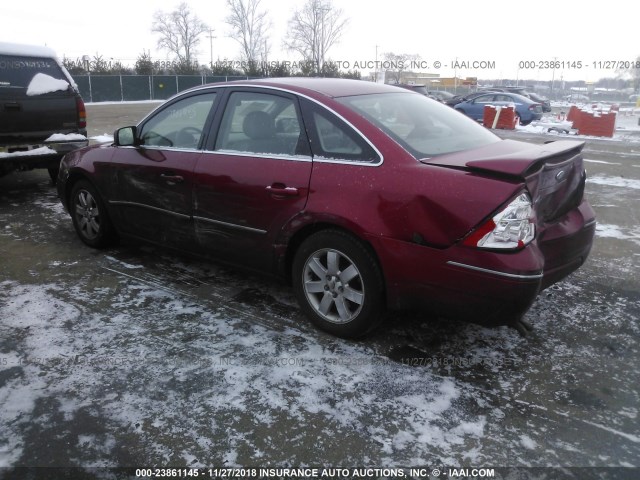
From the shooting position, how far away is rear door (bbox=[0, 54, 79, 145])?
21.5 feet

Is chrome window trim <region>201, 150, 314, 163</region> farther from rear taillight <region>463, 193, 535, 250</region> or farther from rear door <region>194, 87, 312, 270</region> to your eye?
rear taillight <region>463, 193, 535, 250</region>

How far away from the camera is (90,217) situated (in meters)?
5.03

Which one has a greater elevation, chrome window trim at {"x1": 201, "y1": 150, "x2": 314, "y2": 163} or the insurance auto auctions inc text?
chrome window trim at {"x1": 201, "y1": 150, "x2": 314, "y2": 163}

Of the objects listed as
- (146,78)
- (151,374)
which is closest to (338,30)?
(146,78)

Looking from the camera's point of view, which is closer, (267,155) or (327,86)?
(267,155)

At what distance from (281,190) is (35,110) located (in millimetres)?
5037

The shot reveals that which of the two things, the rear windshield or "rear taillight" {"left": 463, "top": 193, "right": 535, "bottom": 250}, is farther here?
the rear windshield

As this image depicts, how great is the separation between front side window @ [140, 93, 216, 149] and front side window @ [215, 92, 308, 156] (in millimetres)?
253

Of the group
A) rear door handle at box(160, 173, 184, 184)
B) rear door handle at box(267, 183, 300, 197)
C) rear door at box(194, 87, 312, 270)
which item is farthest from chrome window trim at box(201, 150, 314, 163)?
rear door handle at box(160, 173, 184, 184)

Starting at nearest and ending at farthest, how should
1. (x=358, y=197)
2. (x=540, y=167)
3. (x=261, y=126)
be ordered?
(x=540, y=167) < (x=358, y=197) < (x=261, y=126)

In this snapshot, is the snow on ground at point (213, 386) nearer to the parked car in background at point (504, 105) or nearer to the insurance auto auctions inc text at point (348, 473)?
the insurance auto auctions inc text at point (348, 473)

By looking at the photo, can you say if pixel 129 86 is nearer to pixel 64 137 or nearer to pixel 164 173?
pixel 64 137

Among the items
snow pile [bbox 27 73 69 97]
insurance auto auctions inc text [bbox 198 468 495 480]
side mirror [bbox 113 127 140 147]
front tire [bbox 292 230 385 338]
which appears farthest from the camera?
snow pile [bbox 27 73 69 97]

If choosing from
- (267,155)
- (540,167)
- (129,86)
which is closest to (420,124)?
(540,167)
